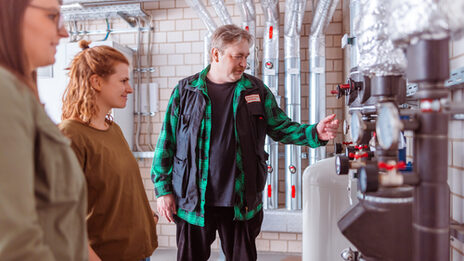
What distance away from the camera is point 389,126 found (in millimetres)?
713

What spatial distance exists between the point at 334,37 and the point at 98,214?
271cm

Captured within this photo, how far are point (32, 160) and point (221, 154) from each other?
48.7 inches

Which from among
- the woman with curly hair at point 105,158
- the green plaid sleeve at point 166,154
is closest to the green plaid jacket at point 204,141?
the green plaid sleeve at point 166,154

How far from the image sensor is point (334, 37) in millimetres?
3178

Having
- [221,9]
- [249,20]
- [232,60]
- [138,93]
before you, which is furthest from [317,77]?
[138,93]

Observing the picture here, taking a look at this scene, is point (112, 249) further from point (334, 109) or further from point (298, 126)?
point (334, 109)

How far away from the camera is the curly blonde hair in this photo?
1230 millimetres

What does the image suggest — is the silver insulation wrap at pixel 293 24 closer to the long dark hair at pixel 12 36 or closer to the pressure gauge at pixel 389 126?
the pressure gauge at pixel 389 126

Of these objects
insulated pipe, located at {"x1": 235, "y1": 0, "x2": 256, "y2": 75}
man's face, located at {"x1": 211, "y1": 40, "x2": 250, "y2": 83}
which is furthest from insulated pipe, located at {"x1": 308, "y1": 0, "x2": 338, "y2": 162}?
man's face, located at {"x1": 211, "y1": 40, "x2": 250, "y2": 83}

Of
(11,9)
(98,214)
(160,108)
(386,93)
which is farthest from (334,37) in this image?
(11,9)

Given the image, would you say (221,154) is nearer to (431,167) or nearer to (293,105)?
(431,167)

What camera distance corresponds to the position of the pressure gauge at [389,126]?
69 cm

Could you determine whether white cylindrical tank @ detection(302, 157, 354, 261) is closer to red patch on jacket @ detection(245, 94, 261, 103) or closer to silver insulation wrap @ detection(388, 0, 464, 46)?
red patch on jacket @ detection(245, 94, 261, 103)

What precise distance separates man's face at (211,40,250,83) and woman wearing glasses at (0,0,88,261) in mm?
1167
